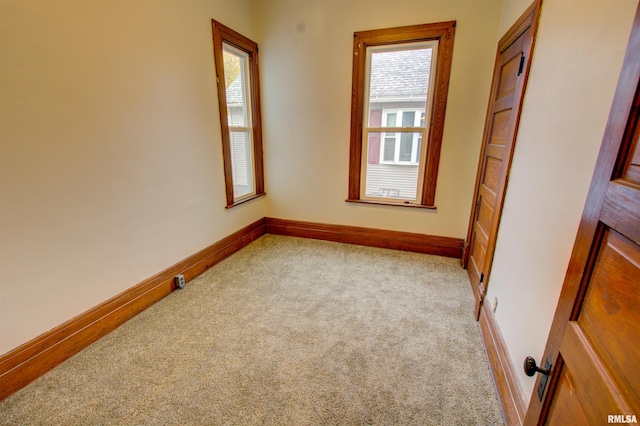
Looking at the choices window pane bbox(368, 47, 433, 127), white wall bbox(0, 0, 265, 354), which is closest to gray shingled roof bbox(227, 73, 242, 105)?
white wall bbox(0, 0, 265, 354)

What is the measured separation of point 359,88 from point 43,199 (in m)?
2.75

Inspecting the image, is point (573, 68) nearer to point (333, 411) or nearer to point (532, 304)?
point (532, 304)

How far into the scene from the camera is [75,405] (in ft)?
4.70

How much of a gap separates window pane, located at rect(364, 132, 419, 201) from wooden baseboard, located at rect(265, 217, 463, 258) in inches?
17.4

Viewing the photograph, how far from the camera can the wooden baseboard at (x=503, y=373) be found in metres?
1.29

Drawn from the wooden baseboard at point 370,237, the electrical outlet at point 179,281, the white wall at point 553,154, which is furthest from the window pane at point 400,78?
the electrical outlet at point 179,281

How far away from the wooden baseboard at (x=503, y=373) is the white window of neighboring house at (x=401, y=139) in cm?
176

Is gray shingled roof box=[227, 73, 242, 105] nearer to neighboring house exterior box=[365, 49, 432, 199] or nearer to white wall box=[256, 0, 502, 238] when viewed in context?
white wall box=[256, 0, 502, 238]

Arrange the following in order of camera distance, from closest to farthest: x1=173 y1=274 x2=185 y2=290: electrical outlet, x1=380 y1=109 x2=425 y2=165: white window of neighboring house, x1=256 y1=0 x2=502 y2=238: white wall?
x1=173 y1=274 x2=185 y2=290: electrical outlet < x1=256 y1=0 x2=502 y2=238: white wall < x1=380 y1=109 x2=425 y2=165: white window of neighboring house

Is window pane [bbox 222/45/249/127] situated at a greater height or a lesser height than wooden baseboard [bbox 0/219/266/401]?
greater

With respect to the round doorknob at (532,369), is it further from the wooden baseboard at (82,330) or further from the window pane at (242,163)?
the window pane at (242,163)

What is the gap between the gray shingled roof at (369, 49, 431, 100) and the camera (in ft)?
→ 9.53

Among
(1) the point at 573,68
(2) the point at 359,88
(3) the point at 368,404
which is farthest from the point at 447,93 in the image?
(3) the point at 368,404

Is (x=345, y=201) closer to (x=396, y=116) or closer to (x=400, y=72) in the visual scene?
(x=396, y=116)
